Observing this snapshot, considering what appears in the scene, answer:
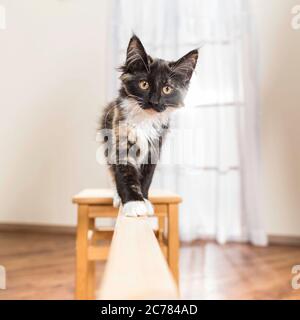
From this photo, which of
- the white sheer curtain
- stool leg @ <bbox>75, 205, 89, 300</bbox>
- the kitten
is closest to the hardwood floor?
the white sheer curtain

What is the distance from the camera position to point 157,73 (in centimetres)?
54

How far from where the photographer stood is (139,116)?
1.99ft

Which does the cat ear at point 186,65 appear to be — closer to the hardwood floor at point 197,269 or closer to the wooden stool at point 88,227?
the wooden stool at point 88,227

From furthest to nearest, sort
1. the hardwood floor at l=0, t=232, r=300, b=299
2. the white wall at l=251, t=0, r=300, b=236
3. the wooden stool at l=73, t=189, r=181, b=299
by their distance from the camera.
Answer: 1. the white wall at l=251, t=0, r=300, b=236
2. the hardwood floor at l=0, t=232, r=300, b=299
3. the wooden stool at l=73, t=189, r=181, b=299

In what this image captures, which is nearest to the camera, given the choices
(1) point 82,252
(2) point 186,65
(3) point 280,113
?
(2) point 186,65

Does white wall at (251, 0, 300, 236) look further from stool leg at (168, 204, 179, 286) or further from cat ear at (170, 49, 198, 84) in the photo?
cat ear at (170, 49, 198, 84)

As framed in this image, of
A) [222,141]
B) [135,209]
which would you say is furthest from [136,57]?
[222,141]

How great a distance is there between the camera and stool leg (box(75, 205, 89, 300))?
3.51 ft

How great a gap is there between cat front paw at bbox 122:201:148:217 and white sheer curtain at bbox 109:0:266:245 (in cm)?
139

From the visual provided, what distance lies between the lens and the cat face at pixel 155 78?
0.53 meters

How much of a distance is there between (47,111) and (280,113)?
1616 mm

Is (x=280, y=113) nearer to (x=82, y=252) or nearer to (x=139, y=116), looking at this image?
(x=82, y=252)

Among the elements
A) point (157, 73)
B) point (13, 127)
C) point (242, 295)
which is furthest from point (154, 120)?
point (13, 127)
